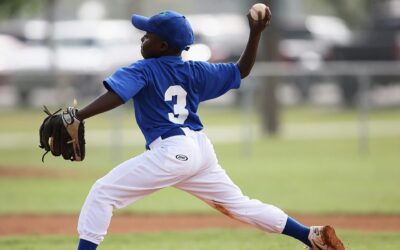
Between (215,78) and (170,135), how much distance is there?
576 mm

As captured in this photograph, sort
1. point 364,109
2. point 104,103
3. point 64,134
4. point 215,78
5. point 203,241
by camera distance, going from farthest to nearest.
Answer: point 364,109, point 203,241, point 215,78, point 64,134, point 104,103

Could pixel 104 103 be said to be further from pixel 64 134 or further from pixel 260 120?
pixel 260 120

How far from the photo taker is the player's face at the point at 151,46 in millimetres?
6742

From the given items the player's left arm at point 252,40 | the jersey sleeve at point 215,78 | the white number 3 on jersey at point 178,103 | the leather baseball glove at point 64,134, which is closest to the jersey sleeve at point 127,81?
the white number 3 on jersey at point 178,103

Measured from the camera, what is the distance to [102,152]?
17922 millimetres

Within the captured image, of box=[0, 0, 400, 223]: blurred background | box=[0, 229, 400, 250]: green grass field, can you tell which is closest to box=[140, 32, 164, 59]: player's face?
box=[0, 229, 400, 250]: green grass field

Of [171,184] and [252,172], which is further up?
[171,184]

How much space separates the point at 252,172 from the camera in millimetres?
15062

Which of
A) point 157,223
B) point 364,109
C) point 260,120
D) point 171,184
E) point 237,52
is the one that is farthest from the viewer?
point 237,52

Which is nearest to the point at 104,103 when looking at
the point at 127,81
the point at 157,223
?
the point at 127,81

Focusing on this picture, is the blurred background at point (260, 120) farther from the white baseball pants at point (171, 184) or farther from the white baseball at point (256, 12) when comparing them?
the white baseball at point (256, 12)

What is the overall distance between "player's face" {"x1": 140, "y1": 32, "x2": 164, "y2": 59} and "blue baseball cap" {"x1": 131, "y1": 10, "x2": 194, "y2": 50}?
0.04 m

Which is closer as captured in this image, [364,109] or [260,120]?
[364,109]

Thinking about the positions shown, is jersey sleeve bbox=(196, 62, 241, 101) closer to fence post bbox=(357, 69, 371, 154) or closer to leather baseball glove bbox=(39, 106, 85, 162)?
leather baseball glove bbox=(39, 106, 85, 162)
